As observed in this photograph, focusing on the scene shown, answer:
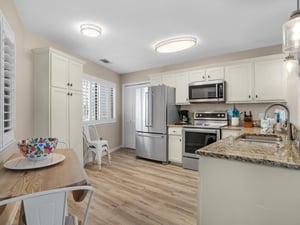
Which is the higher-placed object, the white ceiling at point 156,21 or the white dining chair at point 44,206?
the white ceiling at point 156,21

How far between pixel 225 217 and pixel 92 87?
4014 millimetres

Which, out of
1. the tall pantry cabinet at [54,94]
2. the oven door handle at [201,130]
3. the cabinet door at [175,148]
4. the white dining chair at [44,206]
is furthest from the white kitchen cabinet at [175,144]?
the white dining chair at [44,206]

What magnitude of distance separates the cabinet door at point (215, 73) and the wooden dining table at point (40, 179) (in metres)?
3.20

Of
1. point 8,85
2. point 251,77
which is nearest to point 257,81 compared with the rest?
point 251,77

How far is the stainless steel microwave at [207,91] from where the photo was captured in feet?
11.4

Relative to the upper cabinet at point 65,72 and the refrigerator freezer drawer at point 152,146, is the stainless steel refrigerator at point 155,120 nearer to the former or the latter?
the refrigerator freezer drawer at point 152,146

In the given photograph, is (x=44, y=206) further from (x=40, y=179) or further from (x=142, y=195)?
(x=142, y=195)

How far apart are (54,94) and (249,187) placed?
2.86 meters

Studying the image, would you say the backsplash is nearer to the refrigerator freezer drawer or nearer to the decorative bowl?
the refrigerator freezer drawer

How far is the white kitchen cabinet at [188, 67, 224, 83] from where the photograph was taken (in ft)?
11.6

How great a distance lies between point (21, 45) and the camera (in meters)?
2.60

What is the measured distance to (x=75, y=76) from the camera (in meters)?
3.18

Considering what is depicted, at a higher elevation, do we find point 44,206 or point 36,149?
point 36,149

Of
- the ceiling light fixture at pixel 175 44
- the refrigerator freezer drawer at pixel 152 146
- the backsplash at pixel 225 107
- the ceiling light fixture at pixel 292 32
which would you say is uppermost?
the ceiling light fixture at pixel 175 44
